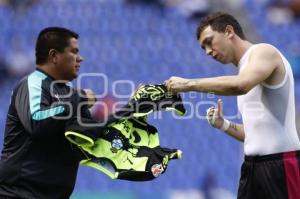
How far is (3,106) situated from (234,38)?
488cm

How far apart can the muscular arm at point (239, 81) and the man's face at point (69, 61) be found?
61 centimetres

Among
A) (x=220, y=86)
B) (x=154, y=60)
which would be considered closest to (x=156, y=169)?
(x=220, y=86)

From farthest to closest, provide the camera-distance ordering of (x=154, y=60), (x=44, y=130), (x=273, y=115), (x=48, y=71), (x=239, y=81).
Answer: (x=154, y=60)
(x=48, y=71)
(x=273, y=115)
(x=44, y=130)
(x=239, y=81)

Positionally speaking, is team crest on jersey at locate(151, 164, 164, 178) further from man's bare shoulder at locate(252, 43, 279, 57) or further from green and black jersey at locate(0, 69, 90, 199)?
man's bare shoulder at locate(252, 43, 279, 57)

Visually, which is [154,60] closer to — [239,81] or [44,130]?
[44,130]

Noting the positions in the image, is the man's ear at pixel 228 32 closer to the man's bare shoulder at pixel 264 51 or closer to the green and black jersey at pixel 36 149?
the man's bare shoulder at pixel 264 51

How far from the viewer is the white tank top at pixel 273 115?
3.54 metres

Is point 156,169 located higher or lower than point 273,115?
lower

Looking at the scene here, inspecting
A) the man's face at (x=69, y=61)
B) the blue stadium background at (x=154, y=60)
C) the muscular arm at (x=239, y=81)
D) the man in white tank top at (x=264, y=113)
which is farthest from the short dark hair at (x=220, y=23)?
the blue stadium background at (x=154, y=60)

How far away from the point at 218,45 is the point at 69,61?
81 cm

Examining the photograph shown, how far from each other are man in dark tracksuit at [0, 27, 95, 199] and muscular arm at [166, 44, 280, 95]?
581 mm

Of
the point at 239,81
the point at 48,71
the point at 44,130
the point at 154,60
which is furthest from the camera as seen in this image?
the point at 154,60

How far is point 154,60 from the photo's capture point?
27.6 ft

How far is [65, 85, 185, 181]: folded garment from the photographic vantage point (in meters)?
3.49
